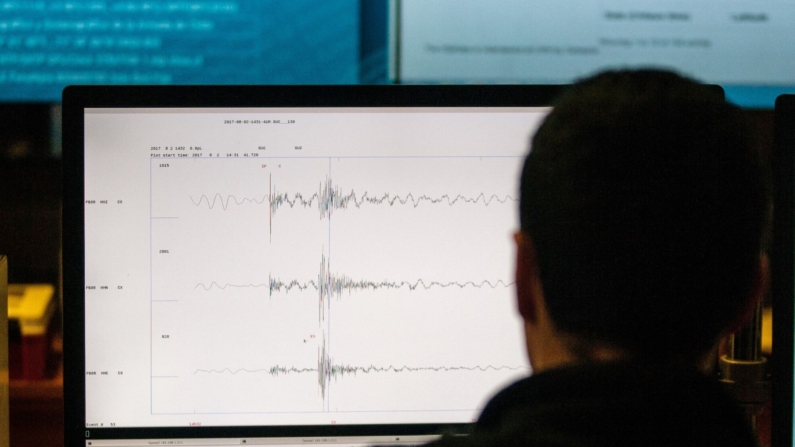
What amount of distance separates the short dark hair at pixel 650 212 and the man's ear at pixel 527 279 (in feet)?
0.07

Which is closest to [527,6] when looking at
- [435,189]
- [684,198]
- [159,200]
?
[435,189]

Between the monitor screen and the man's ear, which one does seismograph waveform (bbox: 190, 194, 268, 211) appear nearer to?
the man's ear

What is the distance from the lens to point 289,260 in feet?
2.27

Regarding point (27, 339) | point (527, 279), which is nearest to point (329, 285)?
point (527, 279)

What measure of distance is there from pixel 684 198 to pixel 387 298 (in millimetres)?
358

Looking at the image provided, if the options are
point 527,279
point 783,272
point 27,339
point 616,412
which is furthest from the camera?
point 27,339

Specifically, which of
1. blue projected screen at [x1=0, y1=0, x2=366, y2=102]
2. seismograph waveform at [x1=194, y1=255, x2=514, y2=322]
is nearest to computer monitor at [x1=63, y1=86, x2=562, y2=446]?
seismograph waveform at [x1=194, y1=255, x2=514, y2=322]

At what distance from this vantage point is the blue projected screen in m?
1.16

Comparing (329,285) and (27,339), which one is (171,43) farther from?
(329,285)

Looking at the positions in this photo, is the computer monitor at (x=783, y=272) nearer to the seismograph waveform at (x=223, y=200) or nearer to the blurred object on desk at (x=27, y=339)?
the seismograph waveform at (x=223, y=200)

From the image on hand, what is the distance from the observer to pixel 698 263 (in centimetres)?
40

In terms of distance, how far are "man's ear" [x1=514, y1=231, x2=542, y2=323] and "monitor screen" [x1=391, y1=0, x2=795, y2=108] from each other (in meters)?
0.80

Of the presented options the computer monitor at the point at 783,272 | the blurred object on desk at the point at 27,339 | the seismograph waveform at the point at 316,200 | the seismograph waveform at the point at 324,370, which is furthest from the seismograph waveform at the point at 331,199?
the blurred object on desk at the point at 27,339

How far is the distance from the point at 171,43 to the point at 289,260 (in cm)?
65
